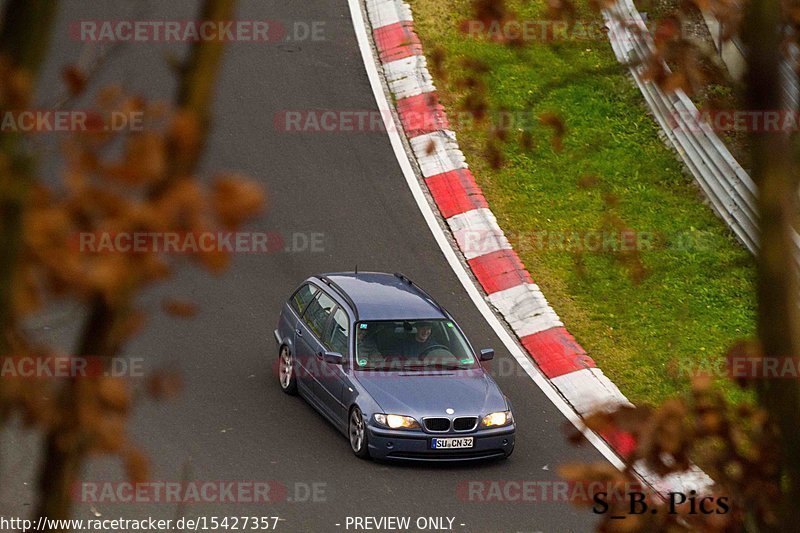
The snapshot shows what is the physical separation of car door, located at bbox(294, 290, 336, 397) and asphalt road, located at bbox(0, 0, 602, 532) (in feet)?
1.09

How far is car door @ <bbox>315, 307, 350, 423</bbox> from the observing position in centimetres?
1180

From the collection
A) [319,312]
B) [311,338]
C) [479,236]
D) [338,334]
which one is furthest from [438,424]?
[479,236]

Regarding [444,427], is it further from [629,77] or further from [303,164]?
[629,77]

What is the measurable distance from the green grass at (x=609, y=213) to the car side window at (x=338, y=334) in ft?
8.34

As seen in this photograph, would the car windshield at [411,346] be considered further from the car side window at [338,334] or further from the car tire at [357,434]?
the car tire at [357,434]

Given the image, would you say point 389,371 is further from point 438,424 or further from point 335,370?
point 438,424

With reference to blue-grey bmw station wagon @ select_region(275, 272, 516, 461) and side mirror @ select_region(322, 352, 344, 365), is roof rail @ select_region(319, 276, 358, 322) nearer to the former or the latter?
blue-grey bmw station wagon @ select_region(275, 272, 516, 461)

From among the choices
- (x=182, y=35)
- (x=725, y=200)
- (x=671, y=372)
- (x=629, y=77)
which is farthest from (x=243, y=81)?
(x=671, y=372)

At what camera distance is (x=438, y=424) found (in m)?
11.3

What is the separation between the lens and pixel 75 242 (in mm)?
2475

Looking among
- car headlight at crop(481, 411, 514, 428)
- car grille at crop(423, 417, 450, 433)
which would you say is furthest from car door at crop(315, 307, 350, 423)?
car headlight at crop(481, 411, 514, 428)

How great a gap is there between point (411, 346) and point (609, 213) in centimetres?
325

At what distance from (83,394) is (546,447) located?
9.48 m

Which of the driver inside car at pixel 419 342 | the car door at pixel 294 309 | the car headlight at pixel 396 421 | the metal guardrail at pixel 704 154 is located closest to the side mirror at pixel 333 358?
the driver inside car at pixel 419 342
